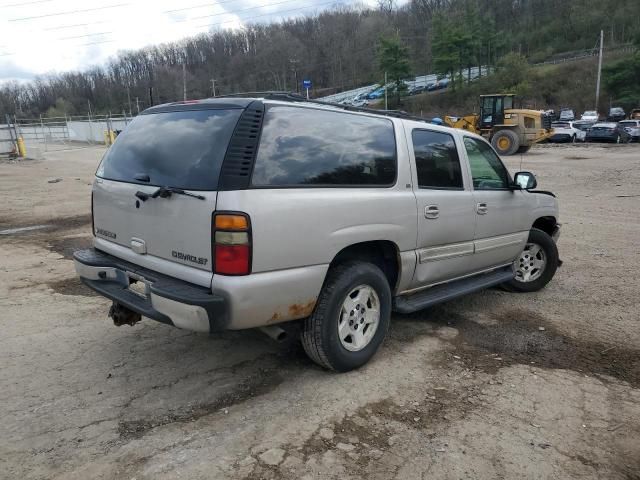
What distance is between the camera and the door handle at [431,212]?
156 inches

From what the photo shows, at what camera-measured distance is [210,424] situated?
9.92 feet

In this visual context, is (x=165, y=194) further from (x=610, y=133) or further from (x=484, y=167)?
(x=610, y=133)

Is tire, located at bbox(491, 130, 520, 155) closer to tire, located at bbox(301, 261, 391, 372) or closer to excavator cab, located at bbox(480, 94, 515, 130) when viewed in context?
excavator cab, located at bbox(480, 94, 515, 130)

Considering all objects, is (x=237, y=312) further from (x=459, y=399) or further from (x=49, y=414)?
(x=459, y=399)

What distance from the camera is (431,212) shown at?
13.2ft

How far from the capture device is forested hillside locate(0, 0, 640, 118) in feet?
275

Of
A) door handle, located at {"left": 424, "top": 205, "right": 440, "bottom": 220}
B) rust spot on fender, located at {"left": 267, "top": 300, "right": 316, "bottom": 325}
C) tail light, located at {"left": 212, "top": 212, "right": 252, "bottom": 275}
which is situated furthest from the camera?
door handle, located at {"left": 424, "top": 205, "right": 440, "bottom": 220}

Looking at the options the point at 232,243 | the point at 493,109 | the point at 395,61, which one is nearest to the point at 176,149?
the point at 232,243

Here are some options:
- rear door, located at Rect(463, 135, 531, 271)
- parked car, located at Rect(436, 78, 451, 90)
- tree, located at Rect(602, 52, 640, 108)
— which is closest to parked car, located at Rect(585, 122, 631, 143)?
tree, located at Rect(602, 52, 640, 108)

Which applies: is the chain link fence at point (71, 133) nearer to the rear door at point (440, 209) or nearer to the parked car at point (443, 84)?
the rear door at point (440, 209)

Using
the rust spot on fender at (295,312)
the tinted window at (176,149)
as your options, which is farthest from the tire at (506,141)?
the rust spot on fender at (295,312)

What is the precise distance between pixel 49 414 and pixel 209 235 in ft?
5.04

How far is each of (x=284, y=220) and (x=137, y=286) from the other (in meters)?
1.42

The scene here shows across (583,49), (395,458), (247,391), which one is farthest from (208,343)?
(583,49)
